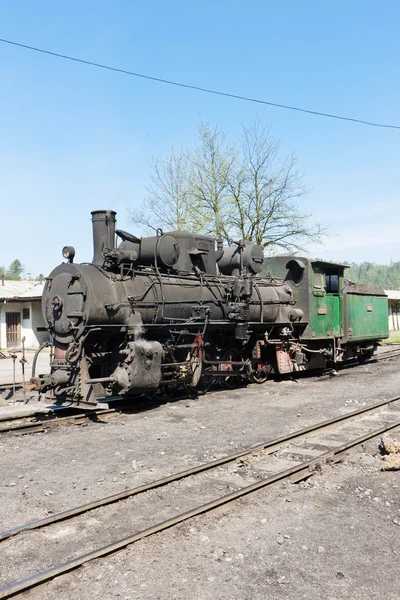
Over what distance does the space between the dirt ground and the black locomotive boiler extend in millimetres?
1080

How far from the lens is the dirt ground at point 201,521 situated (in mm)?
3797

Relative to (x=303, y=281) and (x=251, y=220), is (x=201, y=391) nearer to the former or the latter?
(x=303, y=281)

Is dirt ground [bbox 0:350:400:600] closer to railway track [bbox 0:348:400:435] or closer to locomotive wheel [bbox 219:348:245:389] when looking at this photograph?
railway track [bbox 0:348:400:435]

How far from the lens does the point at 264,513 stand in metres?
5.09

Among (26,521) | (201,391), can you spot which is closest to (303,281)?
(201,391)

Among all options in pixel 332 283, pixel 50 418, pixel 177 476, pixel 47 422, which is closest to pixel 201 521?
pixel 177 476

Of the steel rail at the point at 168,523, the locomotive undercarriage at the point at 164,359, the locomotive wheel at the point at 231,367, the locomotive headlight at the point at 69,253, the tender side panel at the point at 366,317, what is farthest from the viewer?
the tender side panel at the point at 366,317

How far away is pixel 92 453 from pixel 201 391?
16.9 feet

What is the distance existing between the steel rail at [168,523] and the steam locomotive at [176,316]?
378cm

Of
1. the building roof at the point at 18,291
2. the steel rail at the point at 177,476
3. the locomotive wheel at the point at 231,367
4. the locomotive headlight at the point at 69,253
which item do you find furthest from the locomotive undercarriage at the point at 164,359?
the building roof at the point at 18,291

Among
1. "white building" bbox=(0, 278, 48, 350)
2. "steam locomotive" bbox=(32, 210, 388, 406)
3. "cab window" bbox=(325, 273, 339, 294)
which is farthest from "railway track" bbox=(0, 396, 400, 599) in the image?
"white building" bbox=(0, 278, 48, 350)

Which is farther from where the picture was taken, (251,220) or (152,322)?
(251,220)

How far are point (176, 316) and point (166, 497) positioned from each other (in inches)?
212

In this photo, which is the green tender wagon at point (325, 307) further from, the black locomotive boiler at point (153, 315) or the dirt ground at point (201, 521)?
the dirt ground at point (201, 521)
